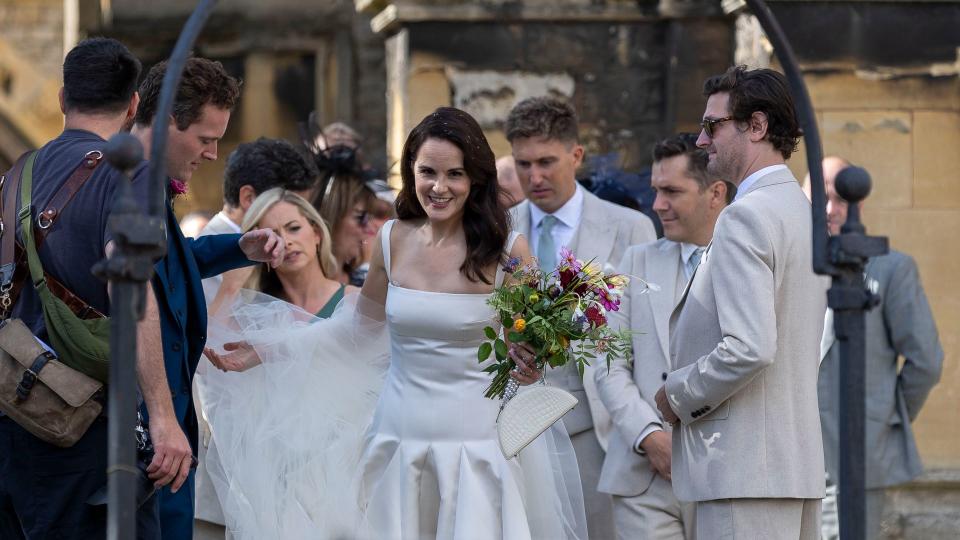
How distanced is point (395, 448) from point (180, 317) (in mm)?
888

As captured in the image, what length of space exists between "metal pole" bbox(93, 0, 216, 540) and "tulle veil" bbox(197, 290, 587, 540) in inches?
67.5

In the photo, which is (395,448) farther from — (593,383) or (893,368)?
(893,368)

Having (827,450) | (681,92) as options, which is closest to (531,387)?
(827,450)

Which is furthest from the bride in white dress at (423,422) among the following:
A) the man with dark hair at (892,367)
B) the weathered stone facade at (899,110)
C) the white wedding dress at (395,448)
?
the weathered stone facade at (899,110)

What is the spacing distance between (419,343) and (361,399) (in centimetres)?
63

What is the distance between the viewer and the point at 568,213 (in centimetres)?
731

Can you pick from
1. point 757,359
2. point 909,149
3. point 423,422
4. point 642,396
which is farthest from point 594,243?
point 909,149

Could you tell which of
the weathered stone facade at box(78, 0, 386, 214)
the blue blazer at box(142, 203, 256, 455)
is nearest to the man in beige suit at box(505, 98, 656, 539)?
the blue blazer at box(142, 203, 256, 455)

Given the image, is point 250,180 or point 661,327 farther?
point 250,180

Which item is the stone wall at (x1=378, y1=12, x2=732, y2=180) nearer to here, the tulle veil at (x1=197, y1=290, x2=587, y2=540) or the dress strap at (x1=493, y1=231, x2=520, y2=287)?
the tulle veil at (x1=197, y1=290, x2=587, y2=540)

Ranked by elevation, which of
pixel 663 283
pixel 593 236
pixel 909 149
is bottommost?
pixel 663 283

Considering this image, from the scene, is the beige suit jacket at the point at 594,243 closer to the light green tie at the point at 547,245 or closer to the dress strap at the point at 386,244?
the light green tie at the point at 547,245

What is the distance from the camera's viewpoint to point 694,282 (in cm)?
553

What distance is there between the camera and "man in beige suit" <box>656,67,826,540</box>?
525 centimetres
